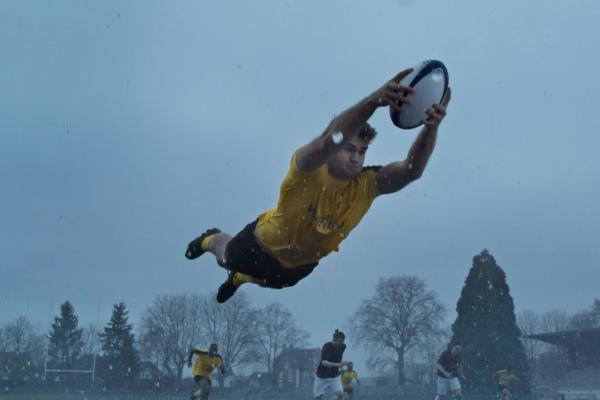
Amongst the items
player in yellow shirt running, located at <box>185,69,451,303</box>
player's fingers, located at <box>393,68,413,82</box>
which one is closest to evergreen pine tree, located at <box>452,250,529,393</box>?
player in yellow shirt running, located at <box>185,69,451,303</box>

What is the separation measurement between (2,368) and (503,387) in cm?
3723

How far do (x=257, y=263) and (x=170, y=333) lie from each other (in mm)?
56185

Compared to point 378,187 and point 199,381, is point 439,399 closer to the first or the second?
point 199,381

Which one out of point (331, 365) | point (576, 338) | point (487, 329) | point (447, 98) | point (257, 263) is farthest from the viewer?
point (576, 338)

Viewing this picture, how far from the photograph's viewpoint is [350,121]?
4117 millimetres

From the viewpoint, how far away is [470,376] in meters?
41.3

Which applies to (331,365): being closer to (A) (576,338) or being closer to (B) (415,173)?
(B) (415,173)

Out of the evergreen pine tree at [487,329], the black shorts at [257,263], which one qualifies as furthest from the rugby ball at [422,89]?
the evergreen pine tree at [487,329]

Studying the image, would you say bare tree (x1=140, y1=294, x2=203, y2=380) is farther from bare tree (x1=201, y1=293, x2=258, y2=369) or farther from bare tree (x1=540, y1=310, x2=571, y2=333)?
bare tree (x1=540, y1=310, x2=571, y2=333)

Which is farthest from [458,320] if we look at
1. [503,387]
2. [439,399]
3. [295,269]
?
[295,269]

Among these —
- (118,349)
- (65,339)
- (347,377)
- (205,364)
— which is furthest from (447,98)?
(65,339)

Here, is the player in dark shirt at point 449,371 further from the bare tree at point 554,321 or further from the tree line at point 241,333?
the bare tree at point 554,321

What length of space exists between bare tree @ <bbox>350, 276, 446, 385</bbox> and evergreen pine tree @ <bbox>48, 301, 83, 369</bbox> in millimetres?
27975

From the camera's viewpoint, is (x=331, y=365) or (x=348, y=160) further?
(x=331, y=365)
